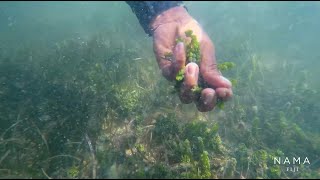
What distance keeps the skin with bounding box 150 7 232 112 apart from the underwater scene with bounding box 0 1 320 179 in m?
0.19

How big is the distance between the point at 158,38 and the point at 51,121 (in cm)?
A: 237

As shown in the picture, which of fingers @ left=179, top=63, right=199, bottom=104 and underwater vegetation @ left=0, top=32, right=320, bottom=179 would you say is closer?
fingers @ left=179, top=63, right=199, bottom=104

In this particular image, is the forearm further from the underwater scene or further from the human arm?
the underwater scene

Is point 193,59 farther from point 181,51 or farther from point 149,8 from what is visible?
point 149,8

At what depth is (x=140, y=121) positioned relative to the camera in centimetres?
500

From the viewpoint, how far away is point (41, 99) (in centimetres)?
571

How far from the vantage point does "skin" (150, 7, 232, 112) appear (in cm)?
329

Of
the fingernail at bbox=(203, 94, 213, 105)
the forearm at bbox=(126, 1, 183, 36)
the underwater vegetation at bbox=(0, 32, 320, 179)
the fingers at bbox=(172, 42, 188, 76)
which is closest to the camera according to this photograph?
the fingernail at bbox=(203, 94, 213, 105)

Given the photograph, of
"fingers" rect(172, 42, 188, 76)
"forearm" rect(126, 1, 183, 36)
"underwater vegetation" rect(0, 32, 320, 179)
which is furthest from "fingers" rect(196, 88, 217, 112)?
"forearm" rect(126, 1, 183, 36)

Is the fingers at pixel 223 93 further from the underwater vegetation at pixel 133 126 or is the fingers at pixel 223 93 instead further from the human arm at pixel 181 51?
the underwater vegetation at pixel 133 126

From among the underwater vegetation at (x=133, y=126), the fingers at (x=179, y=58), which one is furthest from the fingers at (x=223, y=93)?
the underwater vegetation at (x=133, y=126)

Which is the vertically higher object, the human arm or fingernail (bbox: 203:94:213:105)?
the human arm

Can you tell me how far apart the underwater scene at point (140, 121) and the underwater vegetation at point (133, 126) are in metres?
0.02

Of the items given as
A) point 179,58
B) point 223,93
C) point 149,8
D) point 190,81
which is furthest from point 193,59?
point 149,8
